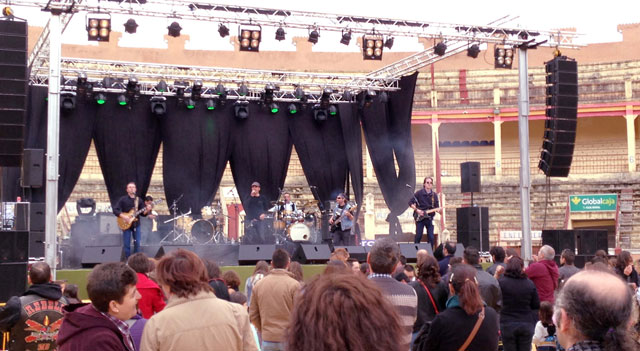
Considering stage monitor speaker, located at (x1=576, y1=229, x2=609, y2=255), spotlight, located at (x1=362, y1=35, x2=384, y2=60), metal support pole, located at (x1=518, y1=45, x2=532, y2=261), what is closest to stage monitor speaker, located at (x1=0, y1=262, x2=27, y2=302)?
spotlight, located at (x1=362, y1=35, x2=384, y2=60)

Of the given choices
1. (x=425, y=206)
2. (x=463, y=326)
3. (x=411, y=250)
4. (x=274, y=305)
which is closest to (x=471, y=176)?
(x=425, y=206)

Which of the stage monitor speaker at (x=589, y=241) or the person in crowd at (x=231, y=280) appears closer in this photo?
the person in crowd at (x=231, y=280)

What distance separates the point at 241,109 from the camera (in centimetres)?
1730

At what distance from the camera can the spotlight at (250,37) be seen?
506 inches

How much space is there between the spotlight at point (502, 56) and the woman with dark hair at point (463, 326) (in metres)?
10.9

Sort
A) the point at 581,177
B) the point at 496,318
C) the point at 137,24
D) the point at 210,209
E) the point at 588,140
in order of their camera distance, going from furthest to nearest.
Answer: the point at 588,140
the point at 581,177
the point at 210,209
the point at 137,24
the point at 496,318

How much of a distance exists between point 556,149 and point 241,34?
615 cm

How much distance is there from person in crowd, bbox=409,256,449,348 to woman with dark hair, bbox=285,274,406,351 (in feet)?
11.7

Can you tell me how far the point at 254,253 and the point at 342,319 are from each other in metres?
11.3

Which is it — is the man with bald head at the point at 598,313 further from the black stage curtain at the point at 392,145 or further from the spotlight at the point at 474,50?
the black stage curtain at the point at 392,145

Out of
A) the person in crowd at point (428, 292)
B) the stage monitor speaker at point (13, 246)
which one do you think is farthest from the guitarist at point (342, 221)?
the person in crowd at point (428, 292)

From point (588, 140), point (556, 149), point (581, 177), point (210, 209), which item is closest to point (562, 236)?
point (556, 149)

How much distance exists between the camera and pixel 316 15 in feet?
42.7

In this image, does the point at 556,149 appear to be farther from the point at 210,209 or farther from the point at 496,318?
the point at 496,318
